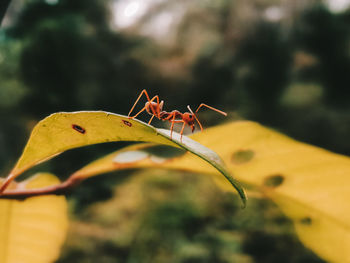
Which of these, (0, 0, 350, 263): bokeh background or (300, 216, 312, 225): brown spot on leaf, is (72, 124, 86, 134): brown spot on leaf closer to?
(300, 216, 312, 225): brown spot on leaf

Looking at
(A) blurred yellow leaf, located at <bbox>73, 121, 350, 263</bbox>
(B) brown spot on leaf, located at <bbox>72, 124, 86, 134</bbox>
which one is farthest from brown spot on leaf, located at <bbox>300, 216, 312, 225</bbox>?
(B) brown spot on leaf, located at <bbox>72, 124, 86, 134</bbox>

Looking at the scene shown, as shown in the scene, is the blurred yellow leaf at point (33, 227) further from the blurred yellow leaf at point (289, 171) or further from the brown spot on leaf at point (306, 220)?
the brown spot on leaf at point (306, 220)

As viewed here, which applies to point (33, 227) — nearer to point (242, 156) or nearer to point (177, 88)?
point (242, 156)

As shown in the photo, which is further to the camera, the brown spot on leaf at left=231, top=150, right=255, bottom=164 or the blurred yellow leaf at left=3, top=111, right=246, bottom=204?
the brown spot on leaf at left=231, top=150, right=255, bottom=164

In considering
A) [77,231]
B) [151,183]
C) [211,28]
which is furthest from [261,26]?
[77,231]

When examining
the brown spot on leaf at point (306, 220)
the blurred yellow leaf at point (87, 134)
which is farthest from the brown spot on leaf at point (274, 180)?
the blurred yellow leaf at point (87, 134)

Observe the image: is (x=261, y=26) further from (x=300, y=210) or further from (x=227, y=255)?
(x=300, y=210)
